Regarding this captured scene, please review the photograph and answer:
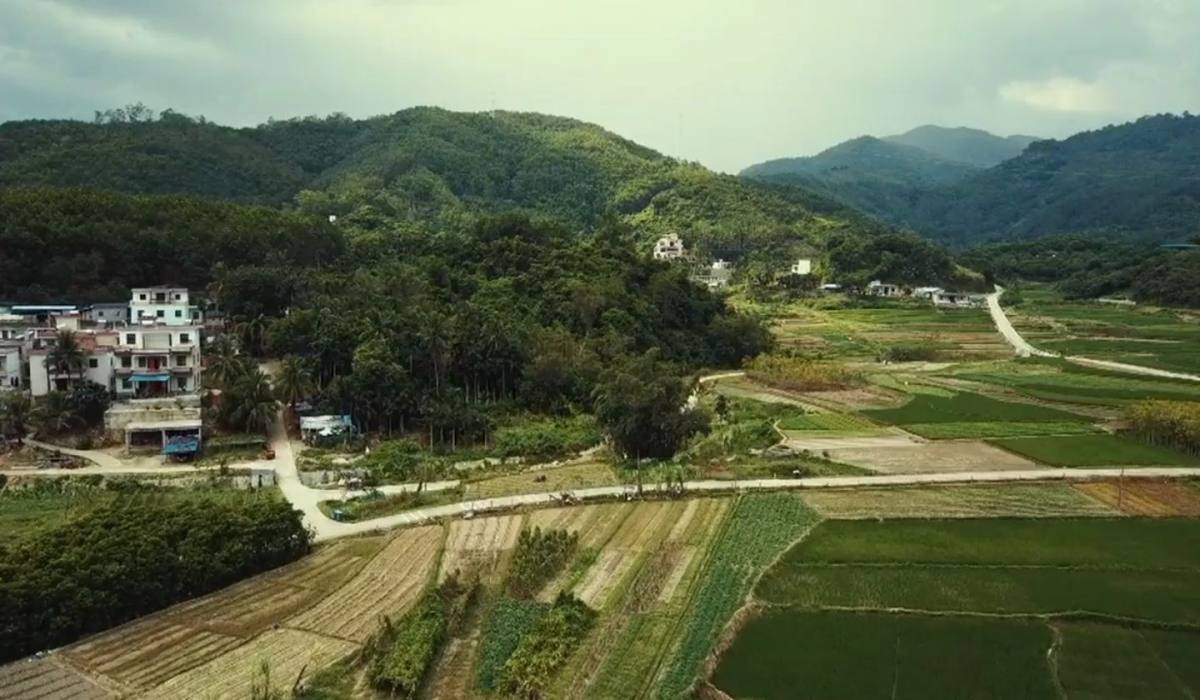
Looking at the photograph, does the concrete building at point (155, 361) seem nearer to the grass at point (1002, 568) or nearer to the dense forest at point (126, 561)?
the dense forest at point (126, 561)

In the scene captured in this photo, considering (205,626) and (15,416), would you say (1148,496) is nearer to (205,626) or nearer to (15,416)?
(205,626)

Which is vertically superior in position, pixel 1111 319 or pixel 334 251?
pixel 334 251

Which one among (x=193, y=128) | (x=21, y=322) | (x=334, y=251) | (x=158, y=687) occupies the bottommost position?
(x=158, y=687)

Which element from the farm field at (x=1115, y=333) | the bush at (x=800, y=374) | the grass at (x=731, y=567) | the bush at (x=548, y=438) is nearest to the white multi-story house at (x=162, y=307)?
the bush at (x=548, y=438)

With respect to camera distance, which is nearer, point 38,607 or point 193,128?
→ point 38,607

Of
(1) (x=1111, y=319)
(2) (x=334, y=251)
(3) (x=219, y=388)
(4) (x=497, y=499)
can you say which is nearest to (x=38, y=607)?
(4) (x=497, y=499)

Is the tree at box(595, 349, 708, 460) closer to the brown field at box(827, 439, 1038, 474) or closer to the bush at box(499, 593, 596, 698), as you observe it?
the brown field at box(827, 439, 1038, 474)

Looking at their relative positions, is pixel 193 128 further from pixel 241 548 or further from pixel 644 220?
pixel 241 548
